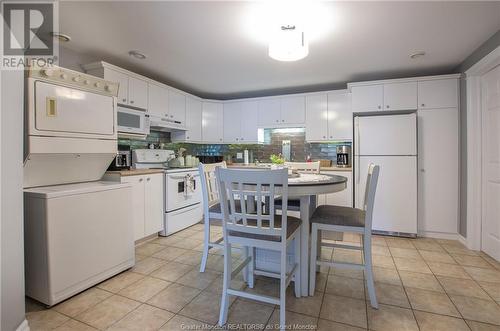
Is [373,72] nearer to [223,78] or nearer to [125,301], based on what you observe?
[223,78]

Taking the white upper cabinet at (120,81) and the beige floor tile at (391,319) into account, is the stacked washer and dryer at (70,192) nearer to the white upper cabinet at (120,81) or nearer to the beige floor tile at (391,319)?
the white upper cabinet at (120,81)

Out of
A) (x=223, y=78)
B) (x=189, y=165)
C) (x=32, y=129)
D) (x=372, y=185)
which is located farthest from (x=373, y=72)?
(x=32, y=129)

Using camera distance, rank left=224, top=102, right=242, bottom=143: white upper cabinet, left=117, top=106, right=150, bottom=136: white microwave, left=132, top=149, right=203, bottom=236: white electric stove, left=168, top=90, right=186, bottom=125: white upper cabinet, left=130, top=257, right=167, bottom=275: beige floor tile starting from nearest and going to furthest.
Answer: left=130, top=257, right=167, bottom=275: beige floor tile
left=117, top=106, right=150, bottom=136: white microwave
left=132, top=149, right=203, bottom=236: white electric stove
left=168, top=90, right=186, bottom=125: white upper cabinet
left=224, top=102, right=242, bottom=143: white upper cabinet

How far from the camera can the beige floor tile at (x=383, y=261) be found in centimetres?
245

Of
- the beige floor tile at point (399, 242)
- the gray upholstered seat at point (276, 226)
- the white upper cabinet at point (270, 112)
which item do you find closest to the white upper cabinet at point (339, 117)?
the white upper cabinet at point (270, 112)

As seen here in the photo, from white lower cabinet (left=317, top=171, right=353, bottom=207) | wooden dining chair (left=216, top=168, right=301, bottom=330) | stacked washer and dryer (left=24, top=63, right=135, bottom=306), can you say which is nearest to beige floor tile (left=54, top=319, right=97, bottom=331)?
stacked washer and dryer (left=24, top=63, right=135, bottom=306)

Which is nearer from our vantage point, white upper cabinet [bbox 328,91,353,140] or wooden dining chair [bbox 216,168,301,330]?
wooden dining chair [bbox 216,168,301,330]

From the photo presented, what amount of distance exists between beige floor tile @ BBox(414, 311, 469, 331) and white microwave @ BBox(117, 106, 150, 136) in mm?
3233

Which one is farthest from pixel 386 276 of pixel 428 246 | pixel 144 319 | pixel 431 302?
pixel 144 319

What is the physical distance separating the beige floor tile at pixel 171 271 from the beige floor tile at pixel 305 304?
0.98 meters

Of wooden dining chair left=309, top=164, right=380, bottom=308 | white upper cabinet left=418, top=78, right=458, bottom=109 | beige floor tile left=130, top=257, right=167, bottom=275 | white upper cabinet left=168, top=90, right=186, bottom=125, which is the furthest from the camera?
white upper cabinet left=168, top=90, right=186, bottom=125

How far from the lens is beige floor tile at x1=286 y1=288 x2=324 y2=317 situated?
1.71 metres

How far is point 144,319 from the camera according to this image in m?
1.64

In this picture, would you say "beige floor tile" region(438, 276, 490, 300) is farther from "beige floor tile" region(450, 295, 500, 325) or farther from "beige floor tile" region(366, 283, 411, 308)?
"beige floor tile" region(366, 283, 411, 308)
